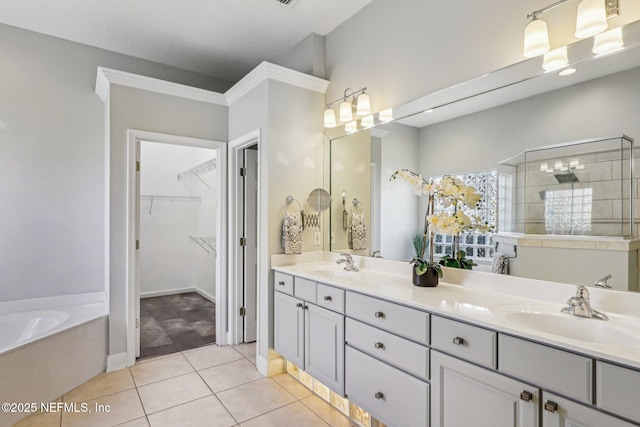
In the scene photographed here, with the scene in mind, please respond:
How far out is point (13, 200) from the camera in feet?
9.77

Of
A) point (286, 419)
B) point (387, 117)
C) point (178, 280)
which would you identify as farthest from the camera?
point (178, 280)

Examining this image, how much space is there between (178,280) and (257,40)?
4.06 m

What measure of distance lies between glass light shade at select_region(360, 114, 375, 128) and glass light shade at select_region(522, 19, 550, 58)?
44.5 inches

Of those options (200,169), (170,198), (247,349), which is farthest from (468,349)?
(170,198)

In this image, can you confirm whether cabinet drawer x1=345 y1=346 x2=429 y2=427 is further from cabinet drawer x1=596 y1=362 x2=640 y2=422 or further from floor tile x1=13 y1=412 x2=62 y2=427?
floor tile x1=13 y1=412 x2=62 y2=427

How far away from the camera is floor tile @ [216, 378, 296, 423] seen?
2.23 m


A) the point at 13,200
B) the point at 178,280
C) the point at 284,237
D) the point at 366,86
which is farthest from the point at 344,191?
the point at 178,280

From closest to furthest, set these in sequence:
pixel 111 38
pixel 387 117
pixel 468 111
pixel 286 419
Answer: pixel 468 111
pixel 286 419
pixel 387 117
pixel 111 38

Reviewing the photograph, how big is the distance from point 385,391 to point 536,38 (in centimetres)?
194

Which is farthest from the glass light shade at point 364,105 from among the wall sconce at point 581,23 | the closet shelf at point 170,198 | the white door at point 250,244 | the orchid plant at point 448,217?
the closet shelf at point 170,198

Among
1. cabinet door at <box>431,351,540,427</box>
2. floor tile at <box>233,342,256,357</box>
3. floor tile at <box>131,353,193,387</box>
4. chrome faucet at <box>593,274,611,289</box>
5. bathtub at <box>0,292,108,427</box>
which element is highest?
chrome faucet at <box>593,274,611,289</box>

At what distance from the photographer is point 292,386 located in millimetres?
2562

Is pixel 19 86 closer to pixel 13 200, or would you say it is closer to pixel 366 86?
pixel 13 200

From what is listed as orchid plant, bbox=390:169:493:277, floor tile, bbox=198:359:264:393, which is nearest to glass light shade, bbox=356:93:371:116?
orchid plant, bbox=390:169:493:277
